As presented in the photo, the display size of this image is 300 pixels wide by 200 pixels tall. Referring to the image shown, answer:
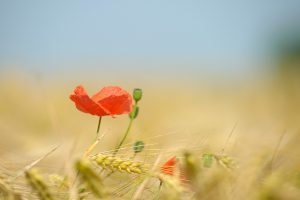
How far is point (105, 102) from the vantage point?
1152 mm

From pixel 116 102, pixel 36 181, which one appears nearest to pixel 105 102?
pixel 116 102

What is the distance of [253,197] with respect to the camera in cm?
75

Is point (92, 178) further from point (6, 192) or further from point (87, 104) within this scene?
point (87, 104)

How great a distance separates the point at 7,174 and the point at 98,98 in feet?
1.04

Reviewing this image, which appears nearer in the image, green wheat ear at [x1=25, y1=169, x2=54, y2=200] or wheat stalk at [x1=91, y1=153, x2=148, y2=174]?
green wheat ear at [x1=25, y1=169, x2=54, y2=200]

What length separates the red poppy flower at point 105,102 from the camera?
1.12 meters

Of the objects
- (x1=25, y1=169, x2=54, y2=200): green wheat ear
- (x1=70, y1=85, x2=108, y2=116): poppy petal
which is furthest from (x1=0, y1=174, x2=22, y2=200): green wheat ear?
(x1=70, y1=85, x2=108, y2=116): poppy petal

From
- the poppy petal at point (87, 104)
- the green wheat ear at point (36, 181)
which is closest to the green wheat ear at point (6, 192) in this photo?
the green wheat ear at point (36, 181)

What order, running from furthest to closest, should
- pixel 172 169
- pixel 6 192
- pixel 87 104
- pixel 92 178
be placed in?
1. pixel 87 104
2. pixel 172 169
3. pixel 6 192
4. pixel 92 178

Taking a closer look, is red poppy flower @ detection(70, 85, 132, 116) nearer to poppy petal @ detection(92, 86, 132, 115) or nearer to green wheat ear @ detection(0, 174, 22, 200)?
poppy petal @ detection(92, 86, 132, 115)

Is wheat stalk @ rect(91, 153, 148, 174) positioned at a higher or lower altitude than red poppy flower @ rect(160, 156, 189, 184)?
higher

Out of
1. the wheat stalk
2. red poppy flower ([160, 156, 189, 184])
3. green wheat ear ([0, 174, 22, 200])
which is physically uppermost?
the wheat stalk

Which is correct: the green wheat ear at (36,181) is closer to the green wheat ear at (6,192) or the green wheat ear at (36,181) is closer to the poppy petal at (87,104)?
the green wheat ear at (6,192)

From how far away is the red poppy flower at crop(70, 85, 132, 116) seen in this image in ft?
3.67
